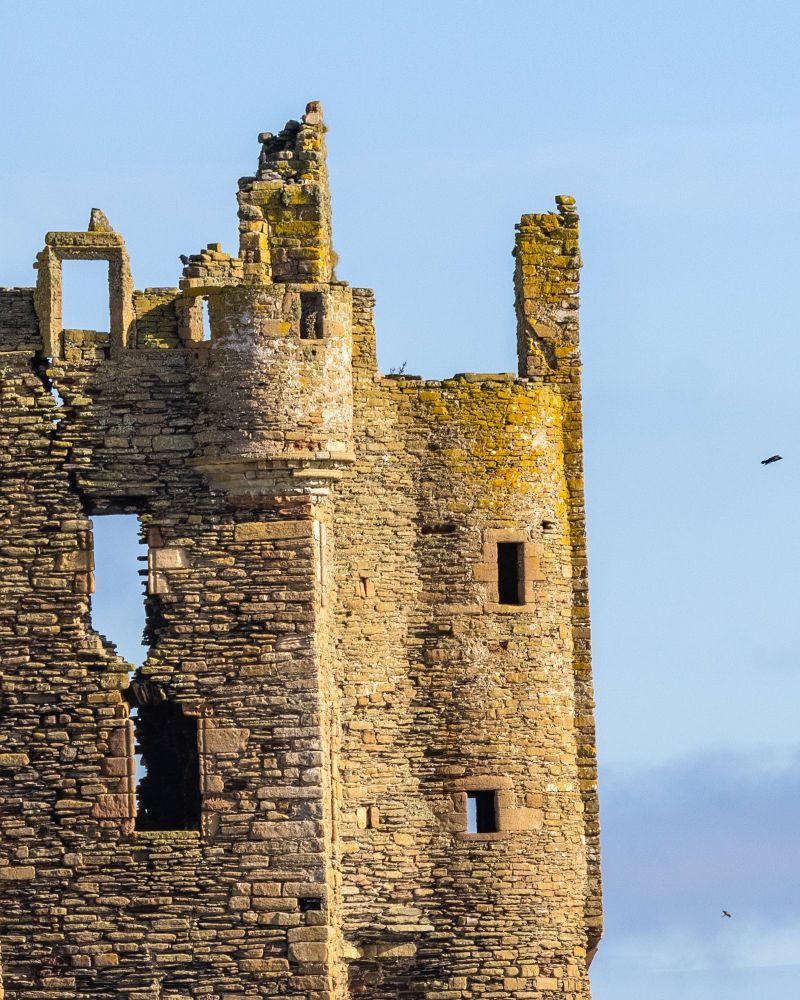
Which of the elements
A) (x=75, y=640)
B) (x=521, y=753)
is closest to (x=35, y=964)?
(x=75, y=640)

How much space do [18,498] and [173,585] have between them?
201 cm

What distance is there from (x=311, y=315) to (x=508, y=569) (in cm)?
461

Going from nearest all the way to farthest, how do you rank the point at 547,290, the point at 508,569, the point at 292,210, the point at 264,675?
1. the point at 264,675
2. the point at 292,210
3. the point at 508,569
4. the point at 547,290

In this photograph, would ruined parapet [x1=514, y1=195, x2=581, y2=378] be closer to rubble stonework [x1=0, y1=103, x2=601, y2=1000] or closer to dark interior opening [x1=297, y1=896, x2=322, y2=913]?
rubble stonework [x1=0, y1=103, x2=601, y2=1000]

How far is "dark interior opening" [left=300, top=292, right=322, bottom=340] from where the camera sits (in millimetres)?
43000

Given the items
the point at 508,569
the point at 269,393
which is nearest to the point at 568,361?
the point at 508,569

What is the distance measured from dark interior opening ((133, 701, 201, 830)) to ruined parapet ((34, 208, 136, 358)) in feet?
14.4

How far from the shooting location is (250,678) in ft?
140

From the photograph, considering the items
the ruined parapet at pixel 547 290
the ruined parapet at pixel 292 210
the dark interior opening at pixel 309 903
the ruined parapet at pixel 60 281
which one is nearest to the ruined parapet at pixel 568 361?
the ruined parapet at pixel 547 290

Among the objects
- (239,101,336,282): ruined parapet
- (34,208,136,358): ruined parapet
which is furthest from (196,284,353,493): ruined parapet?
(239,101,336,282): ruined parapet

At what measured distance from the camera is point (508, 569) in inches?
1805

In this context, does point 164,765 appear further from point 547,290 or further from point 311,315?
point 547,290

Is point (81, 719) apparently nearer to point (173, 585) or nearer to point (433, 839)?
point (173, 585)

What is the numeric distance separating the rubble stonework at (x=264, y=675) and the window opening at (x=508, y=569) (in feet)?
→ 0.57
